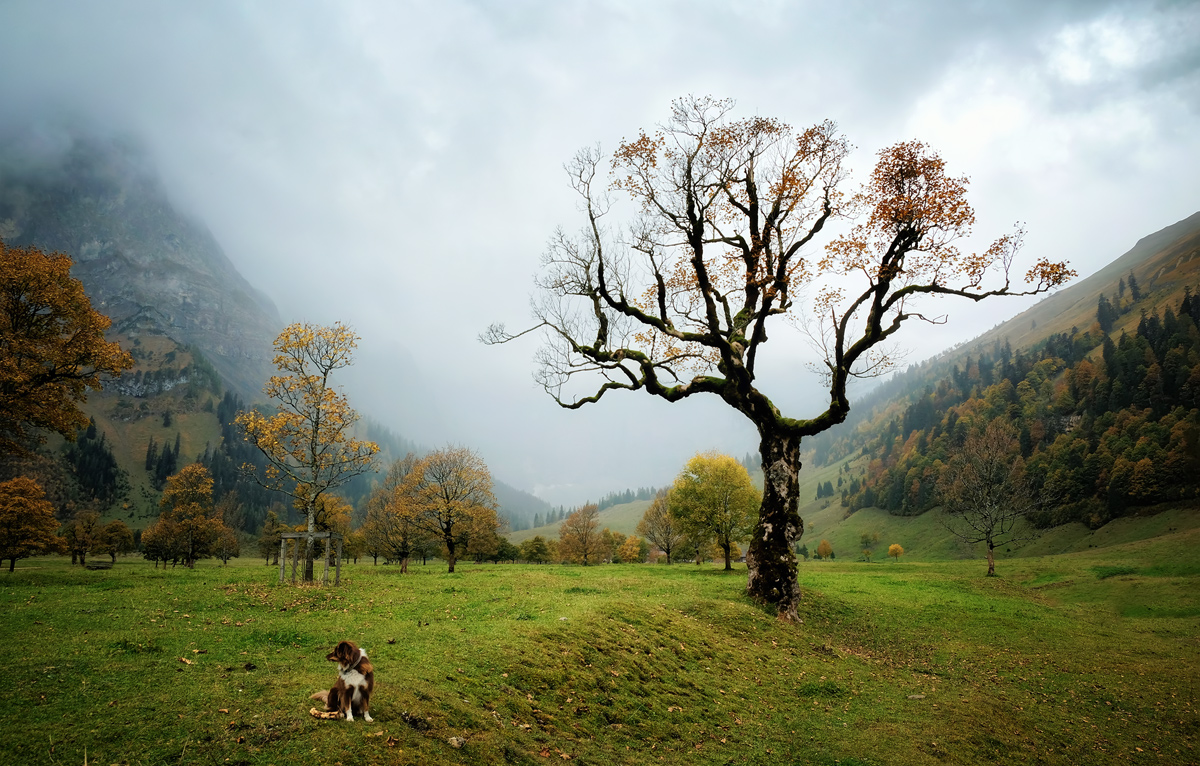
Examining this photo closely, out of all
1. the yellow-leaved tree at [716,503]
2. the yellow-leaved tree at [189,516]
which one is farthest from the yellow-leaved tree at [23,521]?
the yellow-leaved tree at [716,503]

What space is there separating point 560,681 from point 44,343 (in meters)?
27.8

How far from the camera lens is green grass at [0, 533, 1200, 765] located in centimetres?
652

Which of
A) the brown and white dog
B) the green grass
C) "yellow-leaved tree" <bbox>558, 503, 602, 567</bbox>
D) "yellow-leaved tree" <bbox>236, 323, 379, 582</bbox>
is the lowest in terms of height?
"yellow-leaved tree" <bbox>558, 503, 602, 567</bbox>

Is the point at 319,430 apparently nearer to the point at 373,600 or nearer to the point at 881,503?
the point at 373,600

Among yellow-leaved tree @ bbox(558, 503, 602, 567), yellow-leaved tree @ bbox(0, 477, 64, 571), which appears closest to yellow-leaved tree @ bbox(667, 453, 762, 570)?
yellow-leaved tree @ bbox(558, 503, 602, 567)

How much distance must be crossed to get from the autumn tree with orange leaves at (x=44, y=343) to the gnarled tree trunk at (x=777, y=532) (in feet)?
94.3

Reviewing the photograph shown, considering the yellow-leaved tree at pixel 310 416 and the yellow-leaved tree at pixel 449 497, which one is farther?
the yellow-leaved tree at pixel 449 497

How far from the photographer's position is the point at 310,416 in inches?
995

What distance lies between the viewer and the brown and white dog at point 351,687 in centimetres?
668

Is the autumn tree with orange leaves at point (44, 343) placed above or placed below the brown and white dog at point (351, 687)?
above

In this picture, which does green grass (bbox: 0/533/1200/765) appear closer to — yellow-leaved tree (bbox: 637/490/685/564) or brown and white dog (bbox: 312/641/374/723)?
brown and white dog (bbox: 312/641/374/723)

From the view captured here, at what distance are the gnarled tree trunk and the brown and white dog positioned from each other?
15.5 metres

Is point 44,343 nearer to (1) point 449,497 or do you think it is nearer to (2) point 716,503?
(1) point 449,497

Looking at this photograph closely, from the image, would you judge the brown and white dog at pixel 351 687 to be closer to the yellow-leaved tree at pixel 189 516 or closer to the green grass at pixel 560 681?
the green grass at pixel 560 681
